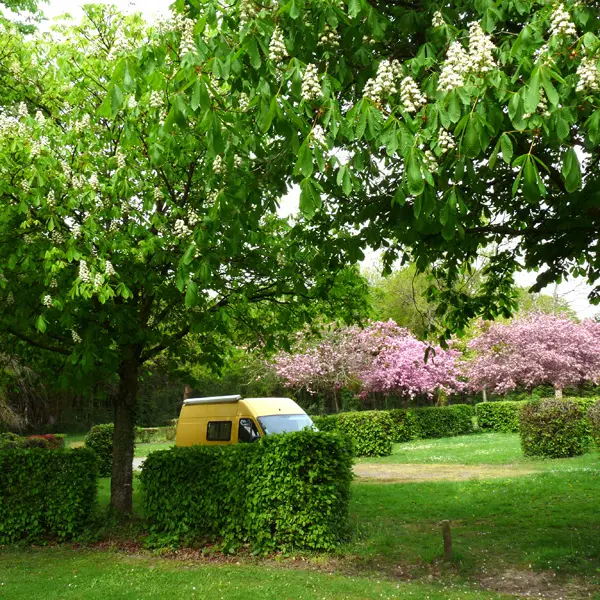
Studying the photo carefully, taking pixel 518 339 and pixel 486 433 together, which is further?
pixel 518 339

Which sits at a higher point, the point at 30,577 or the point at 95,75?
the point at 95,75

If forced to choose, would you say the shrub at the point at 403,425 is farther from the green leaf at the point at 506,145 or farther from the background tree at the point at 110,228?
the green leaf at the point at 506,145

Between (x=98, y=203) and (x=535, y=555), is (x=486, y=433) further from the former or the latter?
(x=98, y=203)

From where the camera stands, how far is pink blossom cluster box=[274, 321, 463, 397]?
29.8 metres

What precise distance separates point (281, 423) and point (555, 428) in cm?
821

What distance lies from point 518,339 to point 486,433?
20.8 ft

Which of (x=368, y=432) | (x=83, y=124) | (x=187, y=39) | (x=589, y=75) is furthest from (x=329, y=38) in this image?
(x=368, y=432)

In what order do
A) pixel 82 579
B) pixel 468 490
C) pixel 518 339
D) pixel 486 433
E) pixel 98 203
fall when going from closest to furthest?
1. pixel 82 579
2. pixel 98 203
3. pixel 468 490
4. pixel 486 433
5. pixel 518 339

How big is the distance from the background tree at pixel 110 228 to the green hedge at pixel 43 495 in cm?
82

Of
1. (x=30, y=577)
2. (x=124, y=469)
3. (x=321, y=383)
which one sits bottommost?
(x=30, y=577)

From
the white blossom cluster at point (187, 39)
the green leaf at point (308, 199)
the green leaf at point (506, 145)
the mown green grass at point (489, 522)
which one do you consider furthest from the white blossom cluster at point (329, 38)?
the mown green grass at point (489, 522)

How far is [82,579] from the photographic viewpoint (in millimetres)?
7148

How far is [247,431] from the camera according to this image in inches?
486

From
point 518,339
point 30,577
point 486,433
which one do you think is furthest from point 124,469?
point 518,339
